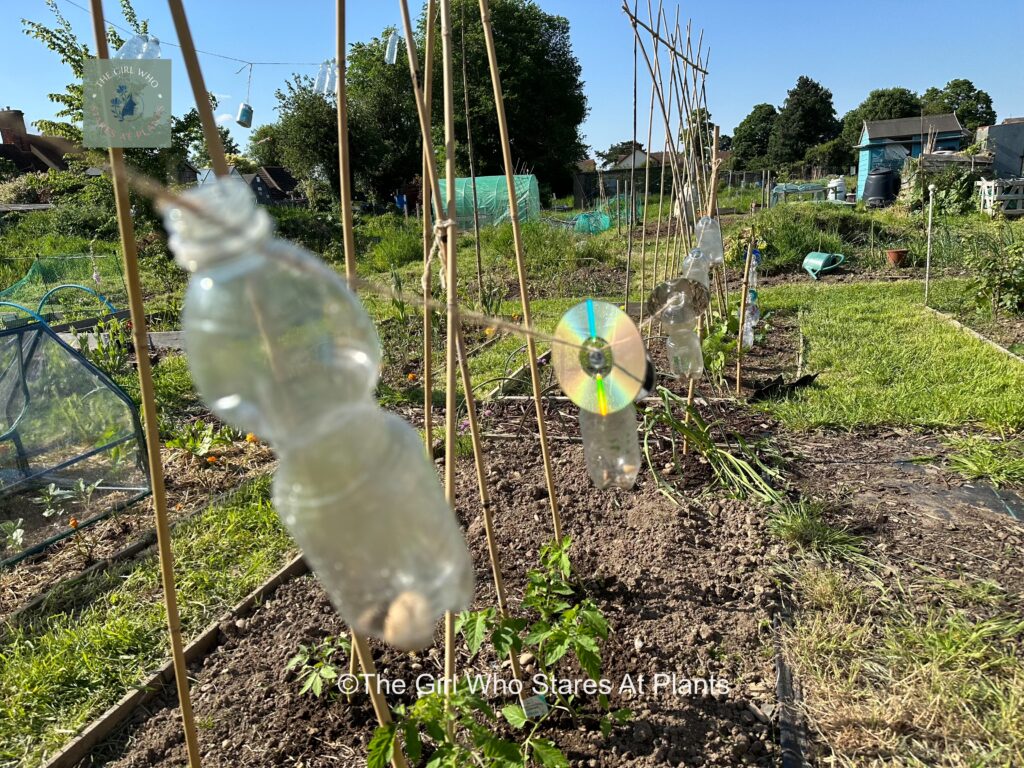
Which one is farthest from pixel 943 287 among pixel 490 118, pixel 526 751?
pixel 490 118

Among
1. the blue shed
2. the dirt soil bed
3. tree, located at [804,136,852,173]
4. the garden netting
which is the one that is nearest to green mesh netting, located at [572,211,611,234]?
the garden netting

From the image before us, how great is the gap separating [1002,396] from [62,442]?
16.4 ft

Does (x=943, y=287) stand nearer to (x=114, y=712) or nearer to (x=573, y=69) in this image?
(x=114, y=712)

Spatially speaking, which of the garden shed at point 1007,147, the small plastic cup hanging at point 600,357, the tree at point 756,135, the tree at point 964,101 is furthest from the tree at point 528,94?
the tree at point 964,101

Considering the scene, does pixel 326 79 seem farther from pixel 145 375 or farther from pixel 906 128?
pixel 906 128

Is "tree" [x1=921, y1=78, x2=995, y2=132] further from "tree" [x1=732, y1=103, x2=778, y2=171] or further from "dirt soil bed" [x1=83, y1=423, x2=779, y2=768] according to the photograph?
"dirt soil bed" [x1=83, y1=423, x2=779, y2=768]

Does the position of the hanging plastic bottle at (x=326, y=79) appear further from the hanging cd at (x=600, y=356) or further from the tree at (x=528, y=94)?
the tree at (x=528, y=94)

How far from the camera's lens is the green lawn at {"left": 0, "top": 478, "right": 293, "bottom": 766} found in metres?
1.96

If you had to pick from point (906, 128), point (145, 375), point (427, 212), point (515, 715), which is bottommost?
point (515, 715)

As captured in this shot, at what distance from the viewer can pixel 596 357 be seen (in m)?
1.04

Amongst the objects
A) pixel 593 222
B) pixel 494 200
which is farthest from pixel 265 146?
pixel 593 222

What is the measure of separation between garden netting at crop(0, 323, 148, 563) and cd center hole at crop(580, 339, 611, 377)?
2860 mm

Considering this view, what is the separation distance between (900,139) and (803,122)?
2720 cm

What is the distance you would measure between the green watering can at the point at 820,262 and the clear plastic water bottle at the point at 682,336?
7.81 m
